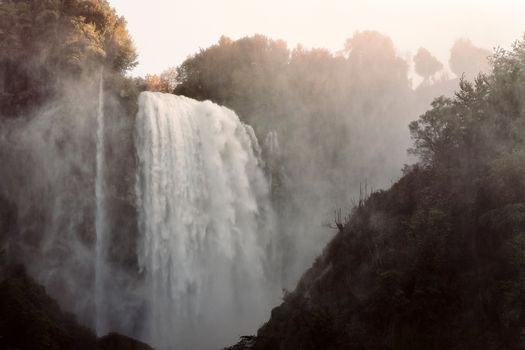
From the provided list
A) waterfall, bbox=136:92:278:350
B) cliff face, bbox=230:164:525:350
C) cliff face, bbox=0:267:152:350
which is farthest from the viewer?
waterfall, bbox=136:92:278:350

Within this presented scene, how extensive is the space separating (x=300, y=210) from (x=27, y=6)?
27.1 meters

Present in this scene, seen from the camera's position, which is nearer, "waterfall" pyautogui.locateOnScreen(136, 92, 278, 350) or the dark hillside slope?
the dark hillside slope

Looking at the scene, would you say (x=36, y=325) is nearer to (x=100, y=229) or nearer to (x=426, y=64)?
(x=100, y=229)

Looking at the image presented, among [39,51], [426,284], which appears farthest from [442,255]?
[39,51]

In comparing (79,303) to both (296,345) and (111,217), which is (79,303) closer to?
(111,217)

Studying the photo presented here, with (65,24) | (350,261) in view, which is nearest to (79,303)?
(350,261)

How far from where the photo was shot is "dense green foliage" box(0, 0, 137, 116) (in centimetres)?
3222

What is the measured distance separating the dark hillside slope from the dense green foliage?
1984 cm

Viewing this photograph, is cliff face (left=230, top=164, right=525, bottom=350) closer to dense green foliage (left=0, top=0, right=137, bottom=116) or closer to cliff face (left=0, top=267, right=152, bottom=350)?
cliff face (left=0, top=267, right=152, bottom=350)

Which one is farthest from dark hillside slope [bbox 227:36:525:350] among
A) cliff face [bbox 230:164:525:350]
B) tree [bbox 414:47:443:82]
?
tree [bbox 414:47:443:82]

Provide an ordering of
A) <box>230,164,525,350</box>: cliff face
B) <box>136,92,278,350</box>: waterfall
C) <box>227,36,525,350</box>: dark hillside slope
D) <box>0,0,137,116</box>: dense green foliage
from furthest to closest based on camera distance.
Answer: <box>0,0,137,116</box>: dense green foliage, <box>136,92,278,350</box>: waterfall, <box>227,36,525,350</box>: dark hillside slope, <box>230,164,525,350</box>: cliff face

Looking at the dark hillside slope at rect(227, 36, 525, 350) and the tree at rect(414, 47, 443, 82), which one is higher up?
the tree at rect(414, 47, 443, 82)

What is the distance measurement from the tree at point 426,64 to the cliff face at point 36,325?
69471 mm

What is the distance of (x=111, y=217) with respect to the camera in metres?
31.6
